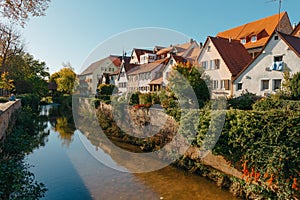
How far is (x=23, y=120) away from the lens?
58.8ft

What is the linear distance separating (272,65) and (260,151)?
13.5 metres

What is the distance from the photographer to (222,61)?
2309 centimetres

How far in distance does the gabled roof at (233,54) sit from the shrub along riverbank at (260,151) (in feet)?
46.6

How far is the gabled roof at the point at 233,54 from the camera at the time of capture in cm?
2269

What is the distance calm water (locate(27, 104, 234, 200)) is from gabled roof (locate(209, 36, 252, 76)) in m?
15.0

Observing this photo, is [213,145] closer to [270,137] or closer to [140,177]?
[270,137]

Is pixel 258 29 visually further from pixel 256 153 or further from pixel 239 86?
pixel 256 153

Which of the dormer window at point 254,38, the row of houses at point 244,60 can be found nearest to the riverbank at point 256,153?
the row of houses at point 244,60

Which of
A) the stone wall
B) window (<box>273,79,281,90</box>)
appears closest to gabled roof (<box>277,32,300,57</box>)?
Result: window (<box>273,79,281,90</box>)

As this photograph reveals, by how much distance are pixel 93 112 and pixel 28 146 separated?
14.5m

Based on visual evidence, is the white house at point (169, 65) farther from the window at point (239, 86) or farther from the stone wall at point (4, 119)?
the stone wall at point (4, 119)

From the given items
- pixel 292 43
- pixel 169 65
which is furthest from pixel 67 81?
pixel 292 43

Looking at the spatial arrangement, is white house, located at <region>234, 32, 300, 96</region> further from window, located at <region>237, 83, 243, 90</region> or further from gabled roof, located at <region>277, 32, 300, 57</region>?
window, located at <region>237, 83, 243, 90</region>

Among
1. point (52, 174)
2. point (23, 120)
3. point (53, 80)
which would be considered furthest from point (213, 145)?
point (53, 80)
